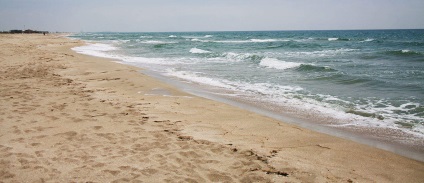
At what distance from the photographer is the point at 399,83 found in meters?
10.3

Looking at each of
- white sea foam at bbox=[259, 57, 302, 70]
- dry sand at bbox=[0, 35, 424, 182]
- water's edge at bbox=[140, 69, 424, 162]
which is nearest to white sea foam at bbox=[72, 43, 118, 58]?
white sea foam at bbox=[259, 57, 302, 70]

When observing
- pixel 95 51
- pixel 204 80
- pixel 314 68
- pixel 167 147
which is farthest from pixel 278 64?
pixel 95 51

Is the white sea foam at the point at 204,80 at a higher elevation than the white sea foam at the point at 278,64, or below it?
below

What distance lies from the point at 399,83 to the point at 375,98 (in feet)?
9.64

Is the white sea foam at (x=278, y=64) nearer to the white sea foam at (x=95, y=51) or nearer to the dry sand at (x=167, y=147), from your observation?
the dry sand at (x=167, y=147)

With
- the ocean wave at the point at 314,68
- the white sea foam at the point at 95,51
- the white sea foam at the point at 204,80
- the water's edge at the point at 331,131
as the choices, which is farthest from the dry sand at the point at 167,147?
the white sea foam at the point at 95,51

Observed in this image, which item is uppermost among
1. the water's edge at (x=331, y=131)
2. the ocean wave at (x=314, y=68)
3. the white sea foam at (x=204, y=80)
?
the ocean wave at (x=314, y=68)

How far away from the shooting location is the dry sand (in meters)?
3.70

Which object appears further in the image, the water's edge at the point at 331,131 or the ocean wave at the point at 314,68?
the ocean wave at the point at 314,68

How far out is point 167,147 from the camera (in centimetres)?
450

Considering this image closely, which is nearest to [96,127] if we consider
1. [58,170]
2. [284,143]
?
[58,170]

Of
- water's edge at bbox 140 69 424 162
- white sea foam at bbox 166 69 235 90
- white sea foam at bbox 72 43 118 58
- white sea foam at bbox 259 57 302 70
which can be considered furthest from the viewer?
white sea foam at bbox 72 43 118 58

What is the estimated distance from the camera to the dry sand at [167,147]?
12.1 ft

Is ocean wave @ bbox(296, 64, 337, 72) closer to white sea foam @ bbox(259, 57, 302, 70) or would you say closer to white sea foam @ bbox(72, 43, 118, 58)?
white sea foam @ bbox(259, 57, 302, 70)
